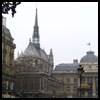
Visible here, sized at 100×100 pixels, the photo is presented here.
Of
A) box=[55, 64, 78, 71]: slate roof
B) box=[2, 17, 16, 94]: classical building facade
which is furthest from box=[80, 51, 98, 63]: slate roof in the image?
box=[2, 17, 16, 94]: classical building facade

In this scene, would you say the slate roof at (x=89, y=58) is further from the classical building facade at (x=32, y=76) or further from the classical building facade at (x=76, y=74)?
the classical building facade at (x=32, y=76)

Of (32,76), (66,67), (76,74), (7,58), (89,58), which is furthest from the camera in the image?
(66,67)

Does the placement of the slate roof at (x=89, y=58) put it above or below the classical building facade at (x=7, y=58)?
above

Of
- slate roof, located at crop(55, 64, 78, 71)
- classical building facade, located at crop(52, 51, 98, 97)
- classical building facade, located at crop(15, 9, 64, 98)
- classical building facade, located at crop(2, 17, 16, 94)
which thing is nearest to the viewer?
classical building facade, located at crop(2, 17, 16, 94)

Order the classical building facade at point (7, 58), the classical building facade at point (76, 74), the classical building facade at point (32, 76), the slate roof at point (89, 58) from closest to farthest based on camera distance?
the classical building facade at point (7, 58), the classical building facade at point (32, 76), the classical building facade at point (76, 74), the slate roof at point (89, 58)

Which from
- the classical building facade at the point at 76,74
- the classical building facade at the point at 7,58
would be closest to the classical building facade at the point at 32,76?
the classical building facade at the point at 7,58

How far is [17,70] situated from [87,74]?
43272 mm

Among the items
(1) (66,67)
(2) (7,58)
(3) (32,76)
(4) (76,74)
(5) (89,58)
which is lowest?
(3) (32,76)

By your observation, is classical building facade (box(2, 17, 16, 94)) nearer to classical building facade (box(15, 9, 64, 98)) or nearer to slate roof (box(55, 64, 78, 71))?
classical building facade (box(15, 9, 64, 98))

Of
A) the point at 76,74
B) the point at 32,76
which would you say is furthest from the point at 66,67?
the point at 32,76

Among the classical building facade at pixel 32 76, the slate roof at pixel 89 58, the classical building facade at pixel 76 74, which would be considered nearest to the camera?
the classical building facade at pixel 32 76

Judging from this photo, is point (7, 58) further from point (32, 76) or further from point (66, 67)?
point (66, 67)

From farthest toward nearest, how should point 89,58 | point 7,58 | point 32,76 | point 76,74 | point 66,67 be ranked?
point 66,67
point 76,74
point 89,58
point 32,76
point 7,58

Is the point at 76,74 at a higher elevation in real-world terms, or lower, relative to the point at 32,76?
higher
